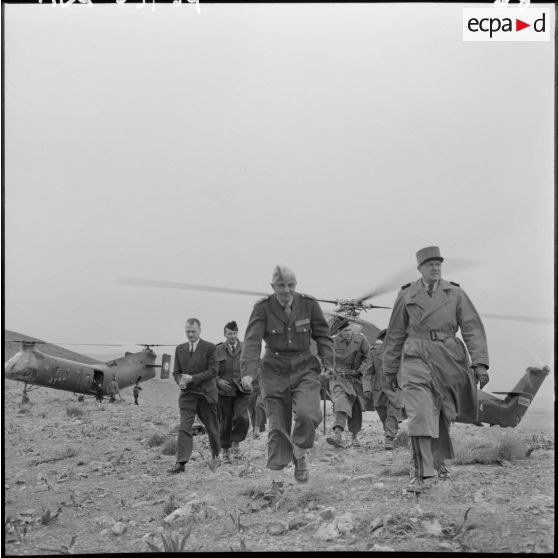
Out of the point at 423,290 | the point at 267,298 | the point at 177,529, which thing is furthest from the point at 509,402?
the point at 177,529

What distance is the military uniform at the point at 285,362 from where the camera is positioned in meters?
5.97

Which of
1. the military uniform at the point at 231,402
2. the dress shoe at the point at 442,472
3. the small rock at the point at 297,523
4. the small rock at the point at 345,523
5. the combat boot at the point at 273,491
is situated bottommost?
the small rock at the point at 297,523

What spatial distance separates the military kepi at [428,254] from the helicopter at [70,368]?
8.06m

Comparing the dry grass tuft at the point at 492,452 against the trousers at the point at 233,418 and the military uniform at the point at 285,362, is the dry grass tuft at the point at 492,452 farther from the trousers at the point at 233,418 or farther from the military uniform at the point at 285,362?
the trousers at the point at 233,418

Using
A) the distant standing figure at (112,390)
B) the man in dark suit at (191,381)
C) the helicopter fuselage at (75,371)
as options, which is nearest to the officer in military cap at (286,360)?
the man in dark suit at (191,381)

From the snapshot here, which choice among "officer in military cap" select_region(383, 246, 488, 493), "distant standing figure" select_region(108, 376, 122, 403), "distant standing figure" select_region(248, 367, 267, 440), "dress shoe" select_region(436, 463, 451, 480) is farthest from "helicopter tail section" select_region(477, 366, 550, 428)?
"distant standing figure" select_region(108, 376, 122, 403)

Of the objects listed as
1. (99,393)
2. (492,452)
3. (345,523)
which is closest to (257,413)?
(492,452)

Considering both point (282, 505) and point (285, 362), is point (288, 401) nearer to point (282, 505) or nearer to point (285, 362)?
point (285, 362)

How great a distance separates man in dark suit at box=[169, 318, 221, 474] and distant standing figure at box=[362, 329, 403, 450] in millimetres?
2902

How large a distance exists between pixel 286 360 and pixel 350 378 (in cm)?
414

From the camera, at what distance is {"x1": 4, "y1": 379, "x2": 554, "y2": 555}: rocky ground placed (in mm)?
4898

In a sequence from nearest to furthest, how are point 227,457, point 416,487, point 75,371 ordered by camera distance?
point 416,487 < point 227,457 < point 75,371

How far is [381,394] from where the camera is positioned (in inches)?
381

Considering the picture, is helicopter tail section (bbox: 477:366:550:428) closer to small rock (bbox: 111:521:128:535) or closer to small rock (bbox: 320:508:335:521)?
small rock (bbox: 320:508:335:521)
